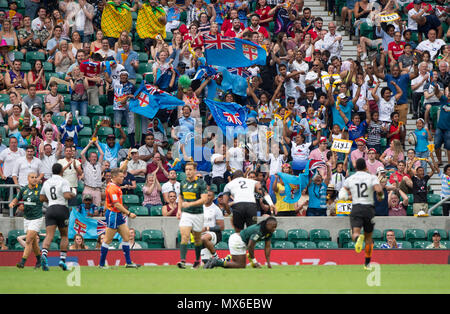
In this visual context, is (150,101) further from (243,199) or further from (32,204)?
(243,199)

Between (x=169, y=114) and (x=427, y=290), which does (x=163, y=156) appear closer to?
(x=169, y=114)

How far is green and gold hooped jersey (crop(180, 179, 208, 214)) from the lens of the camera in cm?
1638

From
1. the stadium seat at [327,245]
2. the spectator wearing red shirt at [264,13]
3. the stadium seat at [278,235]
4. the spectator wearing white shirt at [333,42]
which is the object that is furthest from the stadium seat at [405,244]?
the spectator wearing red shirt at [264,13]

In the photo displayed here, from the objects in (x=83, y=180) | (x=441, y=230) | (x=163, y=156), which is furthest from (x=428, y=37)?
(x=83, y=180)

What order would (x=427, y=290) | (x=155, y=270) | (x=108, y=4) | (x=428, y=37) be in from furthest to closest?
(x=428, y=37), (x=108, y=4), (x=155, y=270), (x=427, y=290)

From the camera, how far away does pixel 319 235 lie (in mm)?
21047

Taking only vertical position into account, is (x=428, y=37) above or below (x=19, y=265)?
above

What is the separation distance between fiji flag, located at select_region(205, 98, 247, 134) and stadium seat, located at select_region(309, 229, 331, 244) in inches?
149

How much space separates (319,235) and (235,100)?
17.8 feet

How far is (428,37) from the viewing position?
1053 inches

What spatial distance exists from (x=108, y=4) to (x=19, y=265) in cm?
1073

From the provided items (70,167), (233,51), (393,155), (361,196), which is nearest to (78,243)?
(70,167)

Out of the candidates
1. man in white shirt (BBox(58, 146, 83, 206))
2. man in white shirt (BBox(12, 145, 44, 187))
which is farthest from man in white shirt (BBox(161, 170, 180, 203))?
man in white shirt (BBox(12, 145, 44, 187))

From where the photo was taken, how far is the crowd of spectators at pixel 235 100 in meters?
21.7
